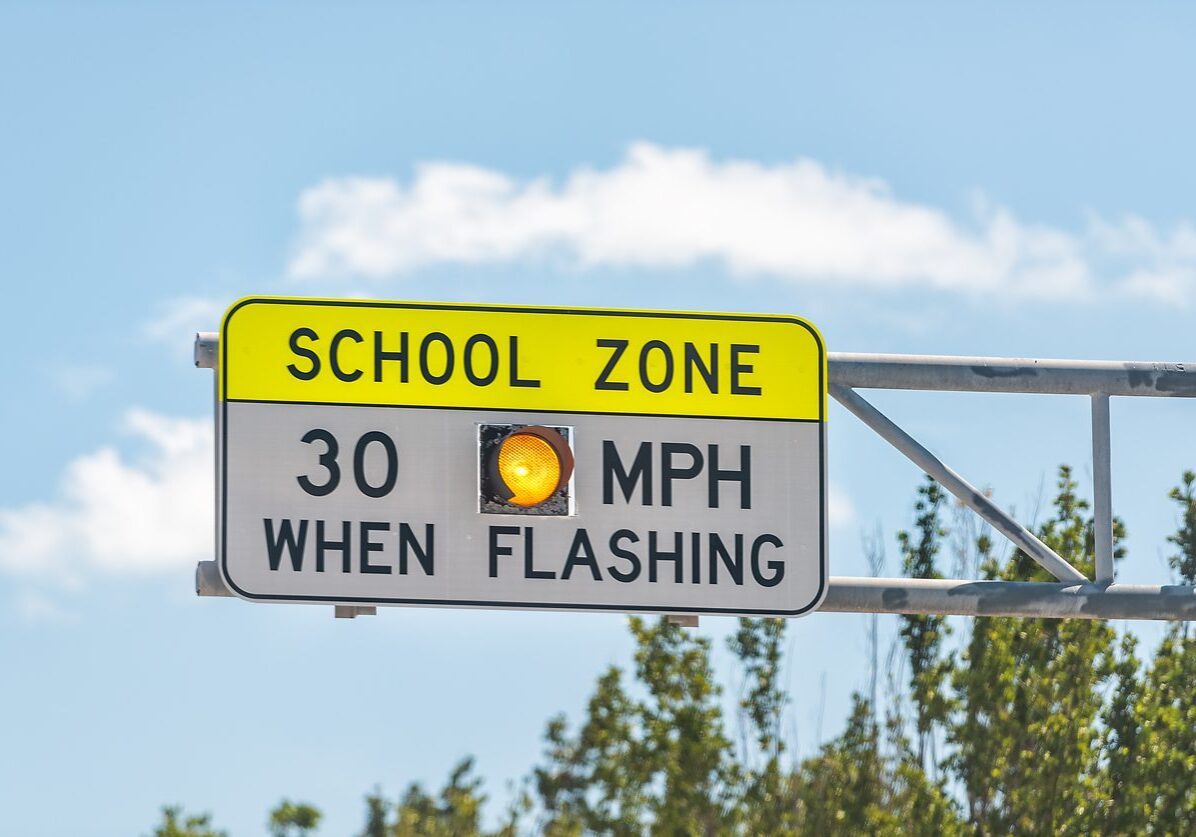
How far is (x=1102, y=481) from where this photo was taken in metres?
6.82

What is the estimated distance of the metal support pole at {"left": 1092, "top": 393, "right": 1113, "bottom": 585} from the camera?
6.68m

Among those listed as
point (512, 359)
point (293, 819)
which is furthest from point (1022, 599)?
point (293, 819)

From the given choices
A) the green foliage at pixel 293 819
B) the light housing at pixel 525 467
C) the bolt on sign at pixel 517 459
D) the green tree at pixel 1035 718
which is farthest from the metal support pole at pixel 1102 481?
the green foliage at pixel 293 819

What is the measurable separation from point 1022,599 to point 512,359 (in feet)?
6.97

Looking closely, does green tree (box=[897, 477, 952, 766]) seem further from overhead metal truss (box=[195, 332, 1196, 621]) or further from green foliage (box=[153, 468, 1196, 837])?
overhead metal truss (box=[195, 332, 1196, 621])

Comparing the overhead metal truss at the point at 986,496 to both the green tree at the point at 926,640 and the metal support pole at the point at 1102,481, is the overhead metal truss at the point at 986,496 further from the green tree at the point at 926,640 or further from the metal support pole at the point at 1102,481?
the green tree at the point at 926,640

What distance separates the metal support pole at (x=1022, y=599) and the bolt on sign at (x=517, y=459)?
51 centimetres

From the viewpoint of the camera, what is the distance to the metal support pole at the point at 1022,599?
21.2 ft

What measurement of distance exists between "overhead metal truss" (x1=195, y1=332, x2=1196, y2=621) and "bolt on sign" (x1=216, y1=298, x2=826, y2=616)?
56 cm

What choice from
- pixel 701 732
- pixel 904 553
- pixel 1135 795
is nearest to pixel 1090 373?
pixel 1135 795

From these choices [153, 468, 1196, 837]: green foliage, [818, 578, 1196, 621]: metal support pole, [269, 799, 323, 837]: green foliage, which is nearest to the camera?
[818, 578, 1196, 621]: metal support pole

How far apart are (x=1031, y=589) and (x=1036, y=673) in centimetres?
1257

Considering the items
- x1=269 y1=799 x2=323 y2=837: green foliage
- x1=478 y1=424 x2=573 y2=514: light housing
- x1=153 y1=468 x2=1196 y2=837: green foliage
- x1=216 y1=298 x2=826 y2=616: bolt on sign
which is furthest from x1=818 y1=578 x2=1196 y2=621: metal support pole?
x1=269 y1=799 x2=323 y2=837: green foliage

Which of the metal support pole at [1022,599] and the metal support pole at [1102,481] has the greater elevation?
the metal support pole at [1102,481]
